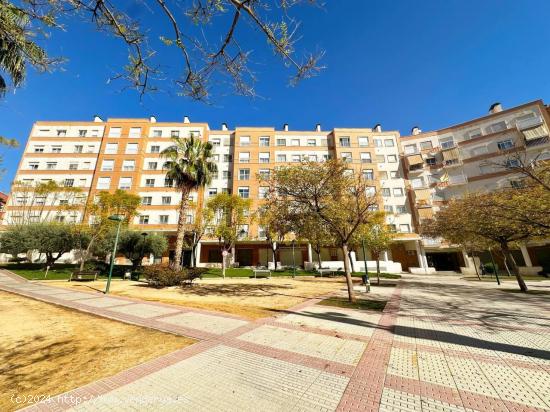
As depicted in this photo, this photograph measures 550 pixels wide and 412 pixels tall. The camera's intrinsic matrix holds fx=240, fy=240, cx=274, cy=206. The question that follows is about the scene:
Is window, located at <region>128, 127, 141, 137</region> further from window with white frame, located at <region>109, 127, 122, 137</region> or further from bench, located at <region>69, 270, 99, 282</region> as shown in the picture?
bench, located at <region>69, 270, 99, 282</region>

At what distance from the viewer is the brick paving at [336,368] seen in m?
3.10

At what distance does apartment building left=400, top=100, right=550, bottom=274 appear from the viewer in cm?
3341

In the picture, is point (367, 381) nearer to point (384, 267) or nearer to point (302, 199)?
point (302, 199)

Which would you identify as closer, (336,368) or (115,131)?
(336,368)

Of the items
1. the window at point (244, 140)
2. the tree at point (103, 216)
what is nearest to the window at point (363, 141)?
the window at point (244, 140)

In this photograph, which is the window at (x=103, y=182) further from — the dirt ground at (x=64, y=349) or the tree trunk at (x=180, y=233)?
the dirt ground at (x=64, y=349)

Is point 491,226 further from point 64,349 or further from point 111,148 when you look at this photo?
point 111,148

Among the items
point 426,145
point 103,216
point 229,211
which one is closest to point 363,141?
point 426,145

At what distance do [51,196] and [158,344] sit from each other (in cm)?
4047

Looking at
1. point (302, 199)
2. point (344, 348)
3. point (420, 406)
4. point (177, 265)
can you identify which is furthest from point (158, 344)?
point (177, 265)

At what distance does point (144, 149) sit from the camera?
38.8 metres

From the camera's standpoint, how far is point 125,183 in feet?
120

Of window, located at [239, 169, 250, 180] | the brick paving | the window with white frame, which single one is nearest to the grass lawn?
the brick paving

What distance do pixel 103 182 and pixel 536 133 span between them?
6296cm
